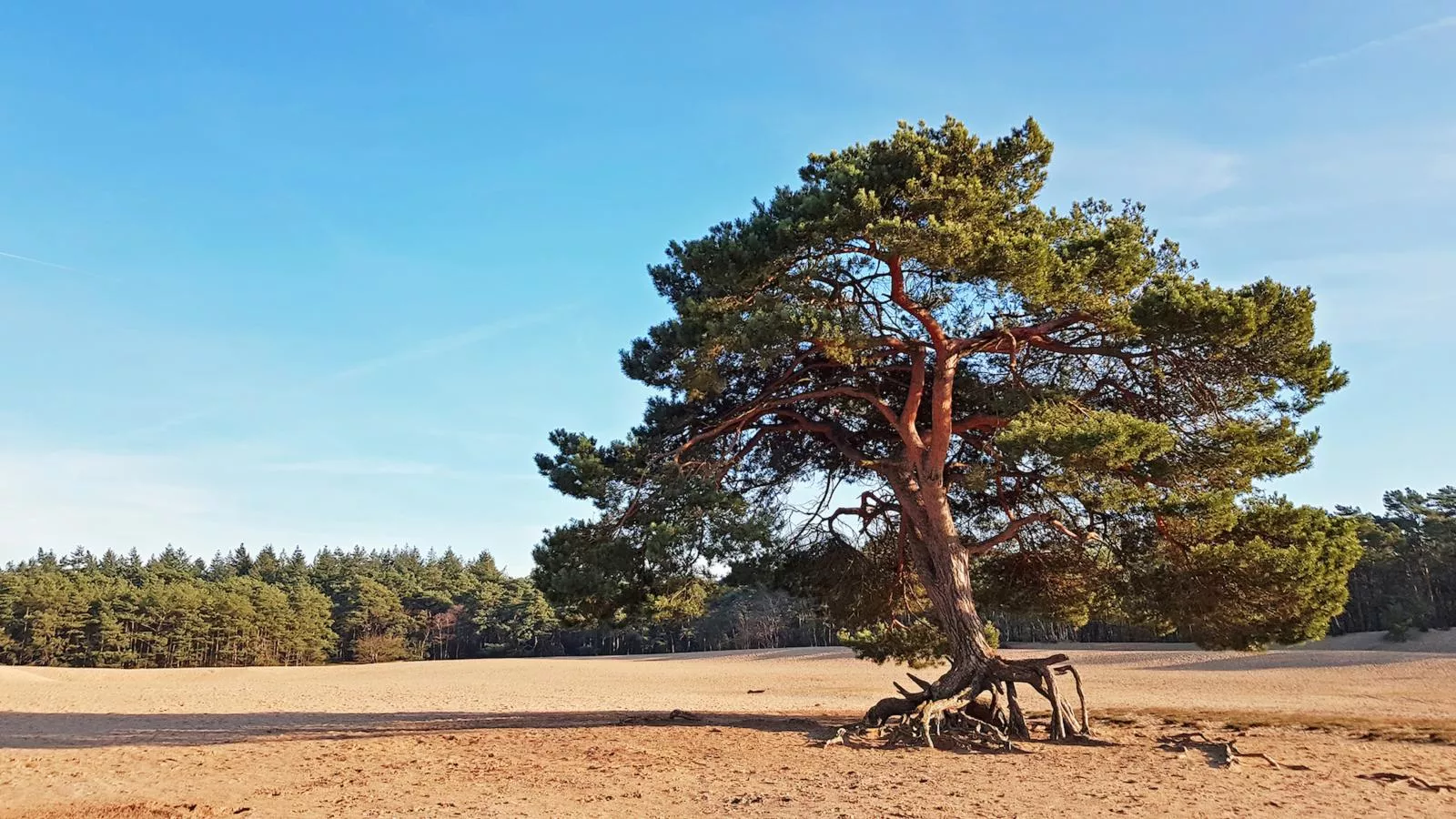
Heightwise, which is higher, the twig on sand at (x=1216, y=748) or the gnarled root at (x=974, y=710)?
the gnarled root at (x=974, y=710)

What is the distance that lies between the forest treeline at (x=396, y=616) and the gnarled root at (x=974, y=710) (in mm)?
29279

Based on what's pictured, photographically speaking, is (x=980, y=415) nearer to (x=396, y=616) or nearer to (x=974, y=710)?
(x=974, y=710)

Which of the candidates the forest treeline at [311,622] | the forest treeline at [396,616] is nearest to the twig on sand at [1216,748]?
the forest treeline at [396,616]

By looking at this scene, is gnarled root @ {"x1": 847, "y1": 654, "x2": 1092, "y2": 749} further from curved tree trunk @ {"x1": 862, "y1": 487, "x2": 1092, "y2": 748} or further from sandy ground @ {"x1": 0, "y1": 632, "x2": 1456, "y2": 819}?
sandy ground @ {"x1": 0, "y1": 632, "x2": 1456, "y2": 819}

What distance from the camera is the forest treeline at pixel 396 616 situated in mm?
57562

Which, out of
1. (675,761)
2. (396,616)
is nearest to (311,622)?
(396,616)

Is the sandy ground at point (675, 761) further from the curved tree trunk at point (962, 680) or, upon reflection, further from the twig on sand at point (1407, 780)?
the curved tree trunk at point (962, 680)

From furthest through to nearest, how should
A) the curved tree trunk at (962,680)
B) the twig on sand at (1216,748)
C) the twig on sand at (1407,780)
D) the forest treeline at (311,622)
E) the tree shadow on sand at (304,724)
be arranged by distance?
the forest treeline at (311,622) → the tree shadow on sand at (304,724) → the curved tree trunk at (962,680) → the twig on sand at (1216,748) → the twig on sand at (1407,780)

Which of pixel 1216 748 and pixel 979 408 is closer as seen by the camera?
pixel 1216 748

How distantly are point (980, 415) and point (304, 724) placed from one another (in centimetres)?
1728

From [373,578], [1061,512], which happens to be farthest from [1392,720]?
[373,578]

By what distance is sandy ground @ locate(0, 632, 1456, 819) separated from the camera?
853 cm

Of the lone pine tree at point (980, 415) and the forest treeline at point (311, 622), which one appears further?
the forest treeline at point (311, 622)

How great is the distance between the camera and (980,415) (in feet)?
49.8
